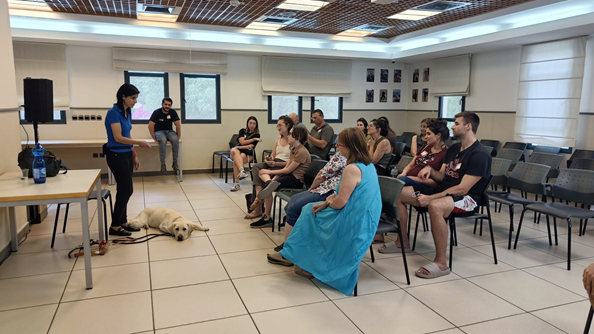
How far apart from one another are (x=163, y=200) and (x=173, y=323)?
12.1 feet

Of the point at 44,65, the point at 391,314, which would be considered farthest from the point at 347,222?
the point at 44,65

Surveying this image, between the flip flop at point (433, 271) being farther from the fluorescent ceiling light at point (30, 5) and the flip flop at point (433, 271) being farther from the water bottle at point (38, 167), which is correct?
the fluorescent ceiling light at point (30, 5)

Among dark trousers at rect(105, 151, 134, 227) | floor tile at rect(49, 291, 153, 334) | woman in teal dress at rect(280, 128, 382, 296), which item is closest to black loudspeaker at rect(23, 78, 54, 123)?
dark trousers at rect(105, 151, 134, 227)

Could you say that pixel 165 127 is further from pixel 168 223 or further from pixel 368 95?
pixel 368 95

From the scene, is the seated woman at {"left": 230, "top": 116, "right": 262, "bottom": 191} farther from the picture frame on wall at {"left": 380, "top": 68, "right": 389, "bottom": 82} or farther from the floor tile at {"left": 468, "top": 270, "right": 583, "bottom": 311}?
the floor tile at {"left": 468, "top": 270, "right": 583, "bottom": 311}

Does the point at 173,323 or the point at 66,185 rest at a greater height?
the point at 66,185

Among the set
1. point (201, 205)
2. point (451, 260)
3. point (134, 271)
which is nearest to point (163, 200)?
point (201, 205)

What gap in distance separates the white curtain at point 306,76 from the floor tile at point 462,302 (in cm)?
641

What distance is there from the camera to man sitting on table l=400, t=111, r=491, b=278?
342cm

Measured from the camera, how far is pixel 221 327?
253 cm

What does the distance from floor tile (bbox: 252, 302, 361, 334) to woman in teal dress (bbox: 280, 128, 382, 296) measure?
0.95 ft

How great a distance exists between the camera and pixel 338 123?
31.9 feet

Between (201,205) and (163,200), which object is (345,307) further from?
(163,200)

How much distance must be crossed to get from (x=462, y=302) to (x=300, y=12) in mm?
4934
